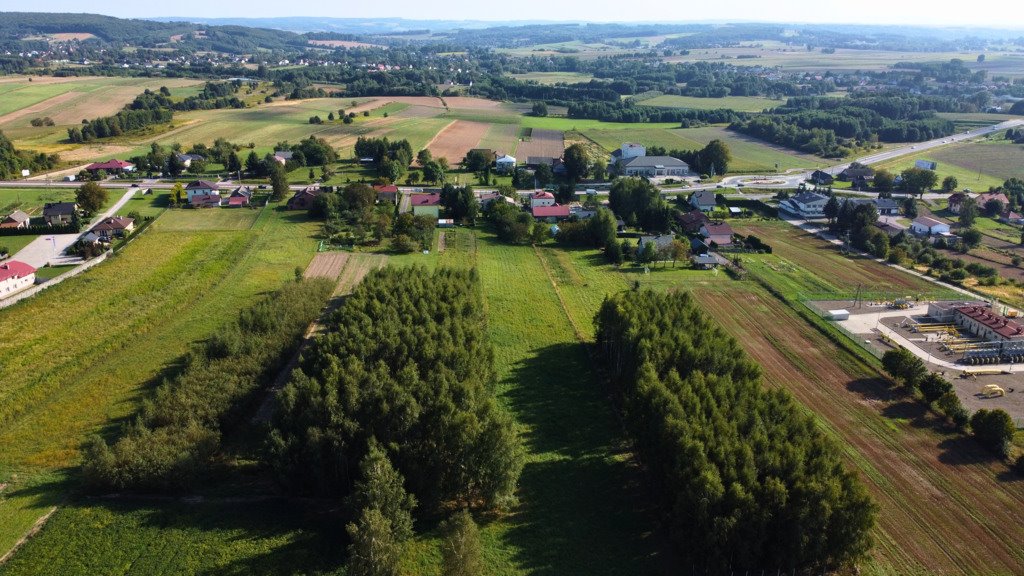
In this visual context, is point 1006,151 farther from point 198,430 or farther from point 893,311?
point 198,430

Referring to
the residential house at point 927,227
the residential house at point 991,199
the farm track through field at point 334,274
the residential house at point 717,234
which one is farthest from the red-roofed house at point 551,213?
Answer: the residential house at point 991,199

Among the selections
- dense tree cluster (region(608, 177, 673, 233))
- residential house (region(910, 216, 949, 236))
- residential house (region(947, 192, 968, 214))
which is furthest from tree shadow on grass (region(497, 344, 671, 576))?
residential house (region(947, 192, 968, 214))

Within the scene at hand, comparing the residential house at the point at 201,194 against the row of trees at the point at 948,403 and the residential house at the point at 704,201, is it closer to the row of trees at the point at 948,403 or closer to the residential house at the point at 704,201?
the residential house at the point at 704,201

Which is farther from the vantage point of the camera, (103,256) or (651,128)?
(651,128)

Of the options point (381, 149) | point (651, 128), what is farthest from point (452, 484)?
point (651, 128)

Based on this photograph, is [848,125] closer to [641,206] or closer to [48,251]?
[641,206]

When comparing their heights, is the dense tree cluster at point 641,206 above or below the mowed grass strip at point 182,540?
above
